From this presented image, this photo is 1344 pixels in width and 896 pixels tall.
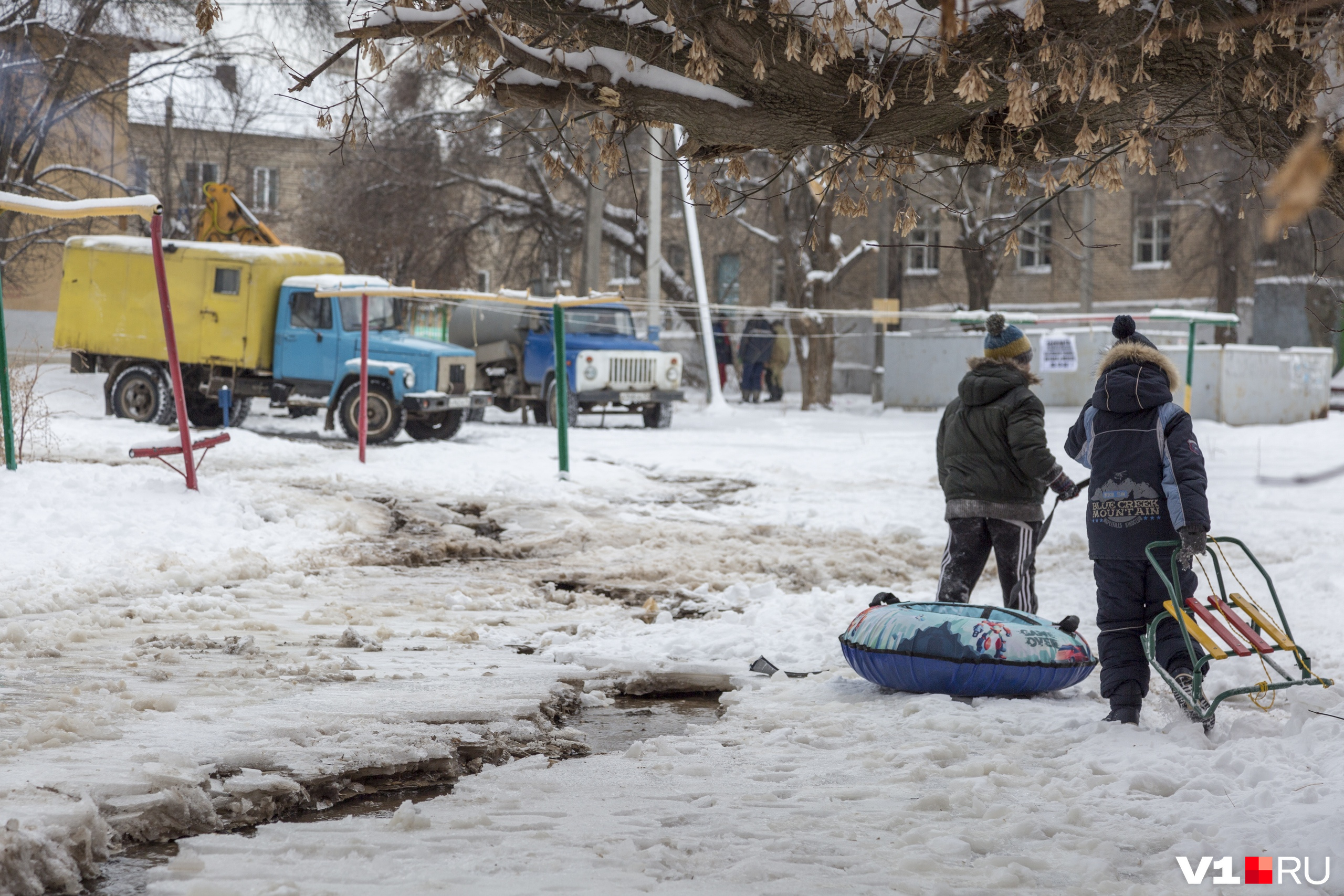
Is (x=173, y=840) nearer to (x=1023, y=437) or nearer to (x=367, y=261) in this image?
(x=1023, y=437)

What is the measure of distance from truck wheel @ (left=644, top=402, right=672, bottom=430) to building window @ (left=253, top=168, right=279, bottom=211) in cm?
2029

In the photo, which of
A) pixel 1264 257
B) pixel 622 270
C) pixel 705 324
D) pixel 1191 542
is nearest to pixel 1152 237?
pixel 1264 257

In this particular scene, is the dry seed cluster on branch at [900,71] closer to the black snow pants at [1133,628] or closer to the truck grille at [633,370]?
the black snow pants at [1133,628]

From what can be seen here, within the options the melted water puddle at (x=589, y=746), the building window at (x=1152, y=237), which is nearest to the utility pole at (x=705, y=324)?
the building window at (x=1152, y=237)

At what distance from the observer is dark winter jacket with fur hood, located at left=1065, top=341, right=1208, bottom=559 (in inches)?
202

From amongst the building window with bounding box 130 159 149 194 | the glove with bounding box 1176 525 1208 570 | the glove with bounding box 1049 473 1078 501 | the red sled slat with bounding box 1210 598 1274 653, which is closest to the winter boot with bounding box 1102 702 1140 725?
the red sled slat with bounding box 1210 598 1274 653

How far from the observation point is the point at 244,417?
64.1 ft

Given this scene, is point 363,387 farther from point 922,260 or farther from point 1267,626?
point 922,260

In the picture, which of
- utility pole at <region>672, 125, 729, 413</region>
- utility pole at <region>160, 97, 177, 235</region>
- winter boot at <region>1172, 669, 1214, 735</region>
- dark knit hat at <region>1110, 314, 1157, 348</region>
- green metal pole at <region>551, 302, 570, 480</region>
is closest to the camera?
winter boot at <region>1172, 669, 1214, 735</region>

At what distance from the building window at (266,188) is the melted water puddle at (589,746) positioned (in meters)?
34.9

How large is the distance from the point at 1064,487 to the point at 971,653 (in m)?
1.24

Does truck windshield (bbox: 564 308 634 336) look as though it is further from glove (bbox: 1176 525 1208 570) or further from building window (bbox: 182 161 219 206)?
glove (bbox: 1176 525 1208 570)

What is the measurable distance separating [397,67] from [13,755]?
2431 centimetres

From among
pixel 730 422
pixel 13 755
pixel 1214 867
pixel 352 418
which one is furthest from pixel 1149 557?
pixel 730 422
